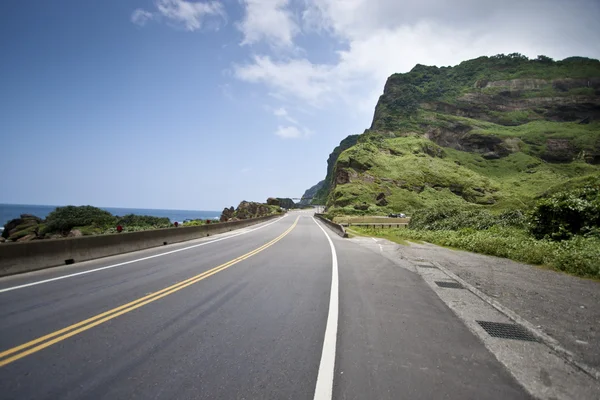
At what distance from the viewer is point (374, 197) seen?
84.4 m

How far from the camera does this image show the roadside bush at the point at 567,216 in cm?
1259

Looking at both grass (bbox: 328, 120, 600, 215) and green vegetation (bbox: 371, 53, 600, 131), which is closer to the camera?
grass (bbox: 328, 120, 600, 215)

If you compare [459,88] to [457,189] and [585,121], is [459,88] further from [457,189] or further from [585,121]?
[457,189]

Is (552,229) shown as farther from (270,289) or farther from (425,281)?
(270,289)

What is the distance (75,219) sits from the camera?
3044 centimetres

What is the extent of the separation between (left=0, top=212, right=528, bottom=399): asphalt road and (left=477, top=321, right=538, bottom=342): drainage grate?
401mm

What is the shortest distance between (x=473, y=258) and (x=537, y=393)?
36.0ft

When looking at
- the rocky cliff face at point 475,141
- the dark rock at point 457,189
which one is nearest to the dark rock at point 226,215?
the rocky cliff face at point 475,141

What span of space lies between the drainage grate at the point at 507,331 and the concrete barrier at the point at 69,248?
38.3 feet

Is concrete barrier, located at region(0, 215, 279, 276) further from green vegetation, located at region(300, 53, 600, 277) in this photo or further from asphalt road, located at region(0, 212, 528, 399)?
green vegetation, located at region(300, 53, 600, 277)

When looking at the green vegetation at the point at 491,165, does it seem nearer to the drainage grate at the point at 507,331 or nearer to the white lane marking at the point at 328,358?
the drainage grate at the point at 507,331

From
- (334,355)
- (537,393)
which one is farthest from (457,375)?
(334,355)

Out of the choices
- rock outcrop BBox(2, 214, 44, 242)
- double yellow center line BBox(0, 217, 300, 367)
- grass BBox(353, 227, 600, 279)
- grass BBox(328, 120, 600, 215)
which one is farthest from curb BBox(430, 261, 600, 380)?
grass BBox(328, 120, 600, 215)

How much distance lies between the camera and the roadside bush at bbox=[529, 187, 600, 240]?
1259cm
